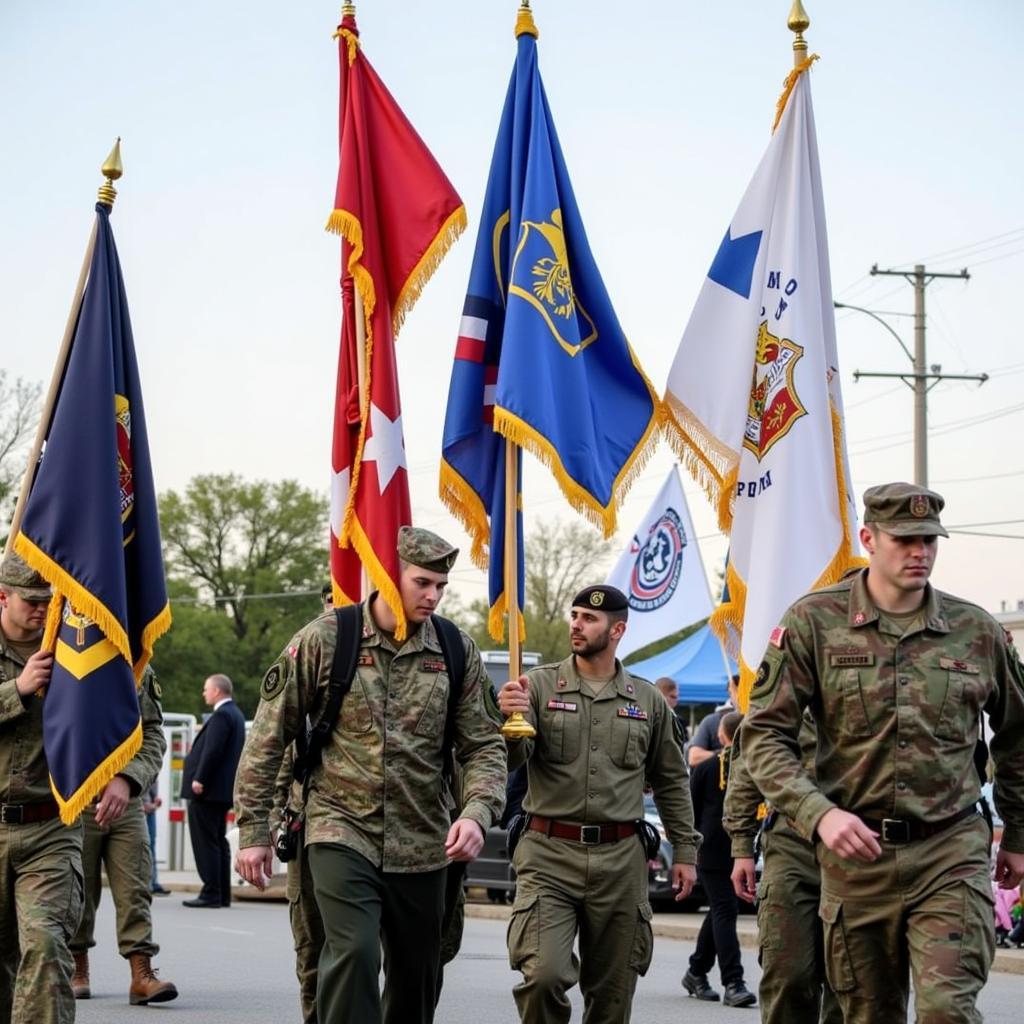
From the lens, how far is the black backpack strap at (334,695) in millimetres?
7438

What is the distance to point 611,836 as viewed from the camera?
8.49 metres

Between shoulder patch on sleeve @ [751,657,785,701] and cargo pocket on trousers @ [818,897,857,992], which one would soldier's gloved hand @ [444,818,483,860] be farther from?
cargo pocket on trousers @ [818,897,857,992]

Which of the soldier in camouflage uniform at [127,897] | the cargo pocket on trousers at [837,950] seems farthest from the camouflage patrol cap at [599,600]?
the soldier in camouflage uniform at [127,897]

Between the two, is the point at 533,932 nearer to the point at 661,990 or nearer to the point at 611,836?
the point at 611,836

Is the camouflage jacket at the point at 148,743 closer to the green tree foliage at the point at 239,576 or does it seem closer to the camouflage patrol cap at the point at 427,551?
the camouflage patrol cap at the point at 427,551

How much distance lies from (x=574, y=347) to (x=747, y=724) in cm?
368

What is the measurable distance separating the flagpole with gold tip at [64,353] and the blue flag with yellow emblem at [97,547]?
0.12ft

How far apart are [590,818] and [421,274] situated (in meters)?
3.13

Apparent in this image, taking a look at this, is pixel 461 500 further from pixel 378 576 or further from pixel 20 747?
pixel 20 747

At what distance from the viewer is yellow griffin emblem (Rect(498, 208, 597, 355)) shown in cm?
977


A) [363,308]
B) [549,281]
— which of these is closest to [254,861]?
[363,308]

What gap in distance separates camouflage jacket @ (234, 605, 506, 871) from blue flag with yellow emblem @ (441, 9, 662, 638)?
1.86 meters

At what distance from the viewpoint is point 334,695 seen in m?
7.44

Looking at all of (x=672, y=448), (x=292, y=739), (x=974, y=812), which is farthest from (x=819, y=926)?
(x=672, y=448)
